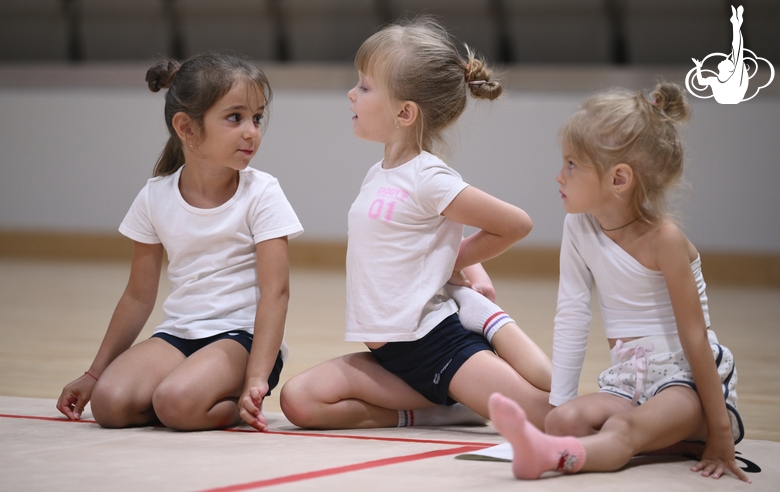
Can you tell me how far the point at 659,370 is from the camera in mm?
1393

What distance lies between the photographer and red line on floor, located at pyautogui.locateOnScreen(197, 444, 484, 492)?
1157 mm

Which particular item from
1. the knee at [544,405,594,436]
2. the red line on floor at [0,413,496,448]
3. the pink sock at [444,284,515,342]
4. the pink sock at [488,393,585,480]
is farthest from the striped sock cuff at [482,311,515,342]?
the pink sock at [488,393,585,480]

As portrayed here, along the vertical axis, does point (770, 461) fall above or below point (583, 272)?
below

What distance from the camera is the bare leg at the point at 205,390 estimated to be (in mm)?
1587

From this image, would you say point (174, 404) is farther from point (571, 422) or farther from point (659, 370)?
point (659, 370)

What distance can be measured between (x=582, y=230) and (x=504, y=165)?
341 centimetres

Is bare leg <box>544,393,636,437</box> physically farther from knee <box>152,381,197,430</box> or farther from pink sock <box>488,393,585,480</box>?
knee <box>152,381,197,430</box>

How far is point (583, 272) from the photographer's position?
152cm

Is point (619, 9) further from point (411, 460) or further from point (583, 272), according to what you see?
point (411, 460)

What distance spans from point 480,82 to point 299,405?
2.30ft

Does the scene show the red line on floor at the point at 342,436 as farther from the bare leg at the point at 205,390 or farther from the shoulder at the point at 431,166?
the shoulder at the point at 431,166

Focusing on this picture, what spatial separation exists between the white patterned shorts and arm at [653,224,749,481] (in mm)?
36

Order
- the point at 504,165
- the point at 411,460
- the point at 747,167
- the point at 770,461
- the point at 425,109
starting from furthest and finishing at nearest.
Result: the point at 504,165, the point at 747,167, the point at 425,109, the point at 770,461, the point at 411,460

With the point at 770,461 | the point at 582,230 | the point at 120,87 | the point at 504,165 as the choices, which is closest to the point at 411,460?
the point at 582,230
